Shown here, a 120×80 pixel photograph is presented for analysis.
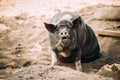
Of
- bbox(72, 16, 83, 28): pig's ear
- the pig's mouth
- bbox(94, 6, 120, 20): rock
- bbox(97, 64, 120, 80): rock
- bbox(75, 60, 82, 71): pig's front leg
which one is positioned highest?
bbox(72, 16, 83, 28): pig's ear

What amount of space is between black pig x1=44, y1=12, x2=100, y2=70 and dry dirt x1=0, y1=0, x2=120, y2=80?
18 cm

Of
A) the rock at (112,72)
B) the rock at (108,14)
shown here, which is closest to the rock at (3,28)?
the rock at (108,14)

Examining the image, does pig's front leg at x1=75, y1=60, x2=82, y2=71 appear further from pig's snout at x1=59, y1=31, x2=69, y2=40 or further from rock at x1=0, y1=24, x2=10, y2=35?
rock at x1=0, y1=24, x2=10, y2=35

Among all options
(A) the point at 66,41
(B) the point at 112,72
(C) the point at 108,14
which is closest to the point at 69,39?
(A) the point at 66,41

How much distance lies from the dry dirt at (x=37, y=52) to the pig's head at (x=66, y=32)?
0.42 metres

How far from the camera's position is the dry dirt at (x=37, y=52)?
5.01 meters

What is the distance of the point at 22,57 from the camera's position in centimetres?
679

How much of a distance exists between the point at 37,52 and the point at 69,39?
1414 mm

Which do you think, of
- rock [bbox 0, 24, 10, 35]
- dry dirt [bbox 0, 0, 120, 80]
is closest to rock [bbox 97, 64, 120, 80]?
dry dirt [bbox 0, 0, 120, 80]

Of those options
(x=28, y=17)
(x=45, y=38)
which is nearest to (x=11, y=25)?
(x=28, y=17)

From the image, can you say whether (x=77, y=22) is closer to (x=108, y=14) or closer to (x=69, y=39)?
(x=69, y=39)

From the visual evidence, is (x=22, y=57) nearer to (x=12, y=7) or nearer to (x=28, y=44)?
(x=28, y=44)

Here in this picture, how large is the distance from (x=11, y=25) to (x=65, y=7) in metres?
2.42

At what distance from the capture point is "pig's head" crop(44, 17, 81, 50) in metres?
5.86
